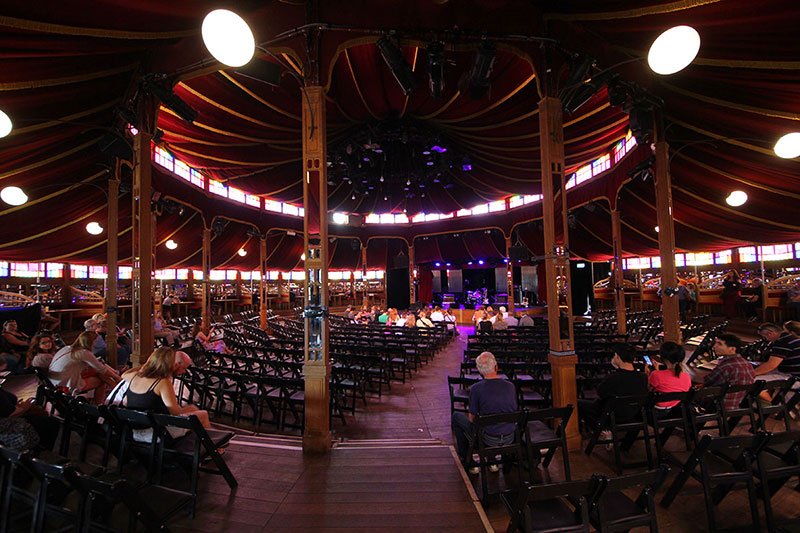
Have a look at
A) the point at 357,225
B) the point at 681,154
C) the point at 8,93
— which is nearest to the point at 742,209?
the point at 681,154

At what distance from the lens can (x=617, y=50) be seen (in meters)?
4.84

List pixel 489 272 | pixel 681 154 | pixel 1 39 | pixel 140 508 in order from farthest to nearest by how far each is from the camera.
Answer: pixel 489 272, pixel 681 154, pixel 1 39, pixel 140 508

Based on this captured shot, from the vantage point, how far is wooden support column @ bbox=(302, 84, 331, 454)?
3.83m

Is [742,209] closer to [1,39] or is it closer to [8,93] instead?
[1,39]

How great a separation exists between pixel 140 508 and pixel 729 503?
4233mm

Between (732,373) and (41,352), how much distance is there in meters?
9.06

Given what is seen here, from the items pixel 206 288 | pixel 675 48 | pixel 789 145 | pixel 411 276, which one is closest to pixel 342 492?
pixel 675 48

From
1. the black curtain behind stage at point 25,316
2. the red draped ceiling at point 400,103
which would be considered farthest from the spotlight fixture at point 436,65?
the black curtain behind stage at point 25,316

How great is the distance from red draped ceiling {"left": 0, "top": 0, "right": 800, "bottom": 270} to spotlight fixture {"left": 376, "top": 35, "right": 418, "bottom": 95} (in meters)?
0.18

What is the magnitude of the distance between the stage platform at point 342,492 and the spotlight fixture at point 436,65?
4779 millimetres

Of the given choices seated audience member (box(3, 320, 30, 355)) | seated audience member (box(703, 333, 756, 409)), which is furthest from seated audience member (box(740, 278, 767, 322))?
seated audience member (box(3, 320, 30, 355))

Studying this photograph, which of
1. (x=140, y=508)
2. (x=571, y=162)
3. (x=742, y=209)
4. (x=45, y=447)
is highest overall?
(x=571, y=162)

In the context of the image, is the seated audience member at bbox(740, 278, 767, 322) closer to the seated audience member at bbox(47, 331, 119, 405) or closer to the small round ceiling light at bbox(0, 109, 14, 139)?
the seated audience member at bbox(47, 331, 119, 405)

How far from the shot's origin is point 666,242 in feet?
19.9
